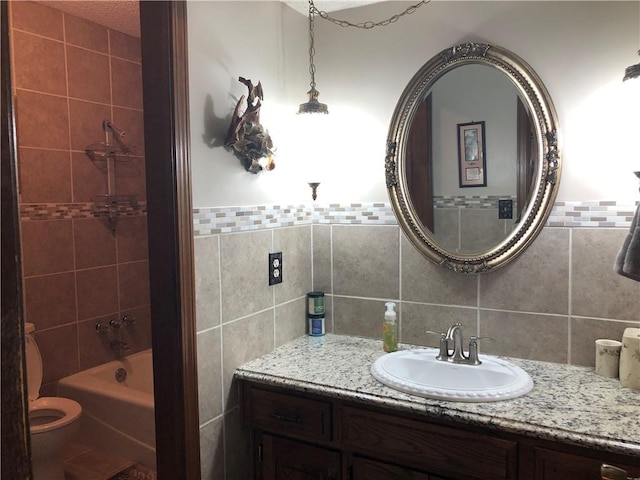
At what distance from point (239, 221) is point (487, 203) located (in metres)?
0.92

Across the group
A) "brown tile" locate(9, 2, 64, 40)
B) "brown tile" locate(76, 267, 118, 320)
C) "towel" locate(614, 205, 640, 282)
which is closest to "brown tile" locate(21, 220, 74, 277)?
"brown tile" locate(76, 267, 118, 320)

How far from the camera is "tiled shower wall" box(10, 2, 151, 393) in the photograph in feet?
8.25

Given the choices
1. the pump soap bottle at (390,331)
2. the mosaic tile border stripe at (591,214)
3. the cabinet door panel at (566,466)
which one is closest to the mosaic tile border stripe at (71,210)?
the pump soap bottle at (390,331)

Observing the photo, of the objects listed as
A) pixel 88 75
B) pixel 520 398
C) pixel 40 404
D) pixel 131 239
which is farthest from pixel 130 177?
pixel 520 398

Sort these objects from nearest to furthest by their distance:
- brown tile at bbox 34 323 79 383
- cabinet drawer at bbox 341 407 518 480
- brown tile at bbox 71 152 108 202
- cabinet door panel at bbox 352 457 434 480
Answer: cabinet drawer at bbox 341 407 518 480
cabinet door panel at bbox 352 457 434 480
brown tile at bbox 34 323 79 383
brown tile at bbox 71 152 108 202

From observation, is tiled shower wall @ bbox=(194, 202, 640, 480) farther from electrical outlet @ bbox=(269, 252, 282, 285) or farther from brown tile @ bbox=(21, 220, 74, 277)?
brown tile @ bbox=(21, 220, 74, 277)

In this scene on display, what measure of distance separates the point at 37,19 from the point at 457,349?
2.54 m

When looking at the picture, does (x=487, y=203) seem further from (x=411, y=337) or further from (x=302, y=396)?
(x=302, y=396)

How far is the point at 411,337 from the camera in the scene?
2.03 meters

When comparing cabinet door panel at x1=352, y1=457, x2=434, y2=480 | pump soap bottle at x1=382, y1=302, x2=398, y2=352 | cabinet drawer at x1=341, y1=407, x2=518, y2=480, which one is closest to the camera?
cabinet drawer at x1=341, y1=407, x2=518, y2=480

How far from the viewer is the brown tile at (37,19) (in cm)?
244

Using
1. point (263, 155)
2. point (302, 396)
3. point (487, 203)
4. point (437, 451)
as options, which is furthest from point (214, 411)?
point (487, 203)

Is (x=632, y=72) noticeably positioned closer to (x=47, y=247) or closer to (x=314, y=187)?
(x=314, y=187)

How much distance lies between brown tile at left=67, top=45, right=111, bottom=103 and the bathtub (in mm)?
1529
